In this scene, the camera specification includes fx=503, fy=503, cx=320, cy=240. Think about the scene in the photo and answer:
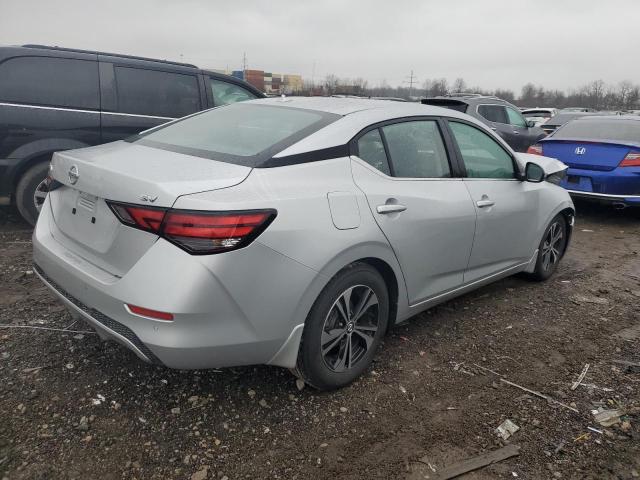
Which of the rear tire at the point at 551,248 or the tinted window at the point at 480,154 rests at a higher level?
the tinted window at the point at 480,154

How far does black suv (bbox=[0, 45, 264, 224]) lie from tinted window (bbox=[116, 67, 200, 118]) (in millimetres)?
11

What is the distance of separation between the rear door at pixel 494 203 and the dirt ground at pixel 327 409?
527mm

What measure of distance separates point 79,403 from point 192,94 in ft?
14.1

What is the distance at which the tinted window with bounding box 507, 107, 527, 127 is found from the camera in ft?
36.4

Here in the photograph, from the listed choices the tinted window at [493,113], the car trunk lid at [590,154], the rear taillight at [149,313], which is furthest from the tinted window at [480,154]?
the tinted window at [493,113]

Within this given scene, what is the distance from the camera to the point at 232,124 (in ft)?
9.97

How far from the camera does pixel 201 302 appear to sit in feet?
6.81

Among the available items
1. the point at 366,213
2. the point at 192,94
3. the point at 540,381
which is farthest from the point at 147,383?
the point at 192,94

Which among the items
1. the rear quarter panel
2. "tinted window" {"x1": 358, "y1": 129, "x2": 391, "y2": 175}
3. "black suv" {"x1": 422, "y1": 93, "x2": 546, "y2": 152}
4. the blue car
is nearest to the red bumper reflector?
the rear quarter panel

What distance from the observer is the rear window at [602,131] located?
23.2 ft

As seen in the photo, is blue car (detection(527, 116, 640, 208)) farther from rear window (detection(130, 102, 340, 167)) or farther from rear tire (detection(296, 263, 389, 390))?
rear window (detection(130, 102, 340, 167))

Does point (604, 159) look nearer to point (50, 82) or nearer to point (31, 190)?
point (50, 82)

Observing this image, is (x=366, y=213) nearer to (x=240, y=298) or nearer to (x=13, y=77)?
(x=240, y=298)

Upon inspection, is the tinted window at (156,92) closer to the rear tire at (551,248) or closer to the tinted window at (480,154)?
the tinted window at (480,154)
